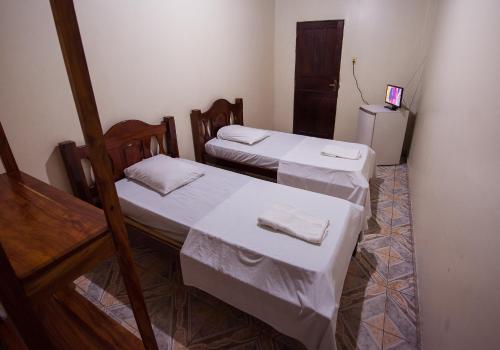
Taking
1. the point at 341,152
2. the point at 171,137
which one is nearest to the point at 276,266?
the point at 341,152

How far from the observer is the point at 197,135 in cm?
303

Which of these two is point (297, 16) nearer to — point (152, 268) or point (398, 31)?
point (398, 31)

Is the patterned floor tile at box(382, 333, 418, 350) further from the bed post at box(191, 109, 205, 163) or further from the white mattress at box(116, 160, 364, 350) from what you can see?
the bed post at box(191, 109, 205, 163)

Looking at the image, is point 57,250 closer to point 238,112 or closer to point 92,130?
point 92,130

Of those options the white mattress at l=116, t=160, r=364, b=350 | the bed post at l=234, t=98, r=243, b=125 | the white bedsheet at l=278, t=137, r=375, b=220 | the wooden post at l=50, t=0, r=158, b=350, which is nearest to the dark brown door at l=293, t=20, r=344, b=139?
the bed post at l=234, t=98, r=243, b=125

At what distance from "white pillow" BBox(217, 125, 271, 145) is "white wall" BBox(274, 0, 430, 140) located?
176 cm

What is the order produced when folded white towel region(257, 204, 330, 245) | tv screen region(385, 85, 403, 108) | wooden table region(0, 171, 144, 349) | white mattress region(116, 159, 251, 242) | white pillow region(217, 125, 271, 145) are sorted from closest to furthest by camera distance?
1. wooden table region(0, 171, 144, 349)
2. folded white towel region(257, 204, 330, 245)
3. white mattress region(116, 159, 251, 242)
4. white pillow region(217, 125, 271, 145)
5. tv screen region(385, 85, 403, 108)

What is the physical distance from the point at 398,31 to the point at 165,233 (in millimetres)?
3986

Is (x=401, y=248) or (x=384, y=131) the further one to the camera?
(x=384, y=131)

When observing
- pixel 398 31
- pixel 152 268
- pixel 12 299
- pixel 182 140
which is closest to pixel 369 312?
pixel 152 268

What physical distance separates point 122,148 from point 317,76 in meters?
3.24

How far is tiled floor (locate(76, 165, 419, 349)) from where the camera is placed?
157cm

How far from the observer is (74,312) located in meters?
1.33

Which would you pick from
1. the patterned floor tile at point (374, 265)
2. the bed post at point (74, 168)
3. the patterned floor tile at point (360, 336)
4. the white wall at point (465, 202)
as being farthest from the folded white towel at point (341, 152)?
the bed post at point (74, 168)
